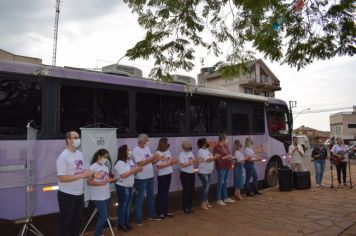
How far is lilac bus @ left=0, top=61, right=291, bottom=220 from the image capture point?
20.5 feet

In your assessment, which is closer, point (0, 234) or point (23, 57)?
point (0, 234)

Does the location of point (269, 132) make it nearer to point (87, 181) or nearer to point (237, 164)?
point (237, 164)

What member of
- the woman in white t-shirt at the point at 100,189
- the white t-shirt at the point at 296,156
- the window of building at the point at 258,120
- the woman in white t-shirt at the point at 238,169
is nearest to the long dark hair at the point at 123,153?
the woman in white t-shirt at the point at 100,189

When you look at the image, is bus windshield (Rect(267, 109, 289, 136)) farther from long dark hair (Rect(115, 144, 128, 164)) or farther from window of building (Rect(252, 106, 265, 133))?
long dark hair (Rect(115, 144, 128, 164))

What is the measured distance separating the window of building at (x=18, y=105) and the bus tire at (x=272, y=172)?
27.9 feet

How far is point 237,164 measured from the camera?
34.9ft

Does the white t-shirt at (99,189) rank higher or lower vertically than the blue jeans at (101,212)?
higher

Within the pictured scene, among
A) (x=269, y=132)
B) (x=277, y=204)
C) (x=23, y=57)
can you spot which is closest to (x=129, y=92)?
(x=277, y=204)

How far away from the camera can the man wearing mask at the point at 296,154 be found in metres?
12.8

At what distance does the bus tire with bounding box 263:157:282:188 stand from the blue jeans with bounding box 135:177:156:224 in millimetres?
5783

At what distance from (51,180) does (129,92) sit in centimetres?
253

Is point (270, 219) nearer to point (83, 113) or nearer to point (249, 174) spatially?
point (249, 174)

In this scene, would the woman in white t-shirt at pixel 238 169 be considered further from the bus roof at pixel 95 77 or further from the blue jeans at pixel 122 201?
the blue jeans at pixel 122 201

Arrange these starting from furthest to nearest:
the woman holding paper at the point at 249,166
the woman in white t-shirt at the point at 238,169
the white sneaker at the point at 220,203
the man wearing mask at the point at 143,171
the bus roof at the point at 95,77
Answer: the woman holding paper at the point at 249,166 < the woman in white t-shirt at the point at 238,169 < the white sneaker at the point at 220,203 < the man wearing mask at the point at 143,171 < the bus roof at the point at 95,77
